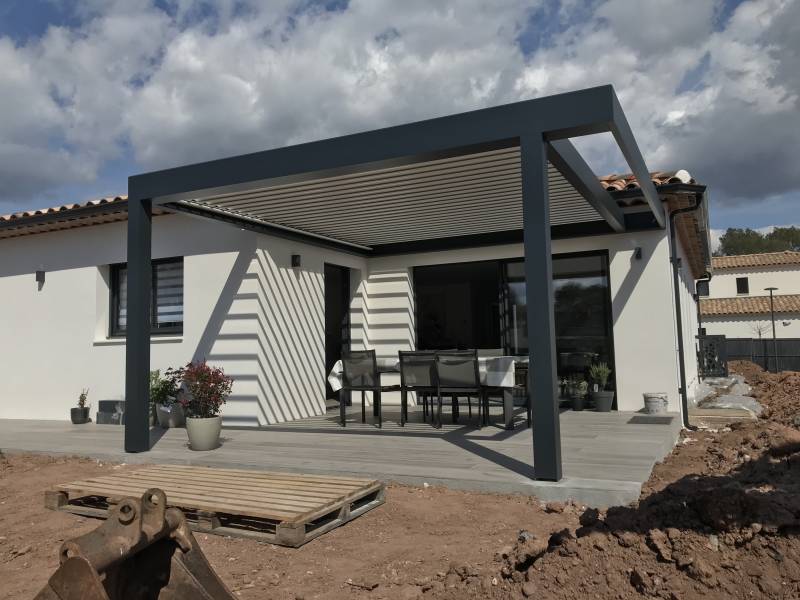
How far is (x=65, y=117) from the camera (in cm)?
1252

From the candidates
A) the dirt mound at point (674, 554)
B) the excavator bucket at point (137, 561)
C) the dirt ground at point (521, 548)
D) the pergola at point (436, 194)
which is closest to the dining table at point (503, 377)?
the pergola at point (436, 194)

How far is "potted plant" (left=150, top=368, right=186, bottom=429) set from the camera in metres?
7.93

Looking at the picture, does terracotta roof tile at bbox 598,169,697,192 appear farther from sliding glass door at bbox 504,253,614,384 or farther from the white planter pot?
the white planter pot

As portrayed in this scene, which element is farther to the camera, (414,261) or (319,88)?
(319,88)

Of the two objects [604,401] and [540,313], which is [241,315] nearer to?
[540,313]

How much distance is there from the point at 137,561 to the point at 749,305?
3357cm

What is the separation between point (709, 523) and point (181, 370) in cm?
657

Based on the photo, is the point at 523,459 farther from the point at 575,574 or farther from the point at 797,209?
the point at 797,209

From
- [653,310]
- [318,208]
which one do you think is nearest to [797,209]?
[653,310]

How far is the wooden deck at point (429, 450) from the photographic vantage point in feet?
14.2

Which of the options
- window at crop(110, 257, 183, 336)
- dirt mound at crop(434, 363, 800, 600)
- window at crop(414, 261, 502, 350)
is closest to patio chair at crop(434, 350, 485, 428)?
window at crop(414, 261, 502, 350)

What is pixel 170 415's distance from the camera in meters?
7.93

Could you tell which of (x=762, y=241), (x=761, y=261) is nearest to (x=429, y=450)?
(x=761, y=261)

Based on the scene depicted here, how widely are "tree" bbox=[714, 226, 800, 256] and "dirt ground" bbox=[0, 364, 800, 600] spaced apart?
181 ft
